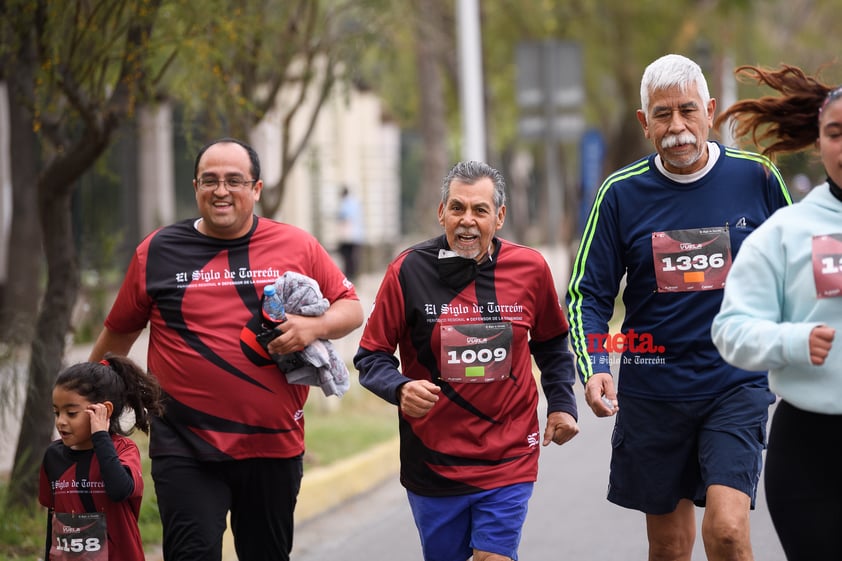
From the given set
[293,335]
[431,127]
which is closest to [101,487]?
[293,335]

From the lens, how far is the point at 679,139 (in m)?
5.10

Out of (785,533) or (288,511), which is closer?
(785,533)

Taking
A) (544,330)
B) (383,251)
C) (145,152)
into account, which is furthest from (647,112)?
(383,251)

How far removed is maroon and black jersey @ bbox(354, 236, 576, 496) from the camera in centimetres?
509

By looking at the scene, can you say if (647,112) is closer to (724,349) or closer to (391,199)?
(724,349)

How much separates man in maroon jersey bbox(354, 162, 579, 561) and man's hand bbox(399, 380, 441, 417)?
74 millimetres

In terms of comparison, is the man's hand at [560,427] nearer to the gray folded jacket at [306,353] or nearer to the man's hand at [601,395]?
the man's hand at [601,395]

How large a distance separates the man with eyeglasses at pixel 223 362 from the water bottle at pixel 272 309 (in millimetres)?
41

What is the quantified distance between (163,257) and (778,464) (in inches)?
100

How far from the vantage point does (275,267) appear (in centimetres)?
Answer: 532

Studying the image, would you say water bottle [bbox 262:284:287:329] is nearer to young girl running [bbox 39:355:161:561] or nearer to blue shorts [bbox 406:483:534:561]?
young girl running [bbox 39:355:161:561]

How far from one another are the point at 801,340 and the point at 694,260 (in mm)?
1521

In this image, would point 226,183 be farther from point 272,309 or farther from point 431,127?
point 431,127

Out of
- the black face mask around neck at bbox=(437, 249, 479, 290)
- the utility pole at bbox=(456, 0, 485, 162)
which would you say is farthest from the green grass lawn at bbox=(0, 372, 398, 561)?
the utility pole at bbox=(456, 0, 485, 162)
